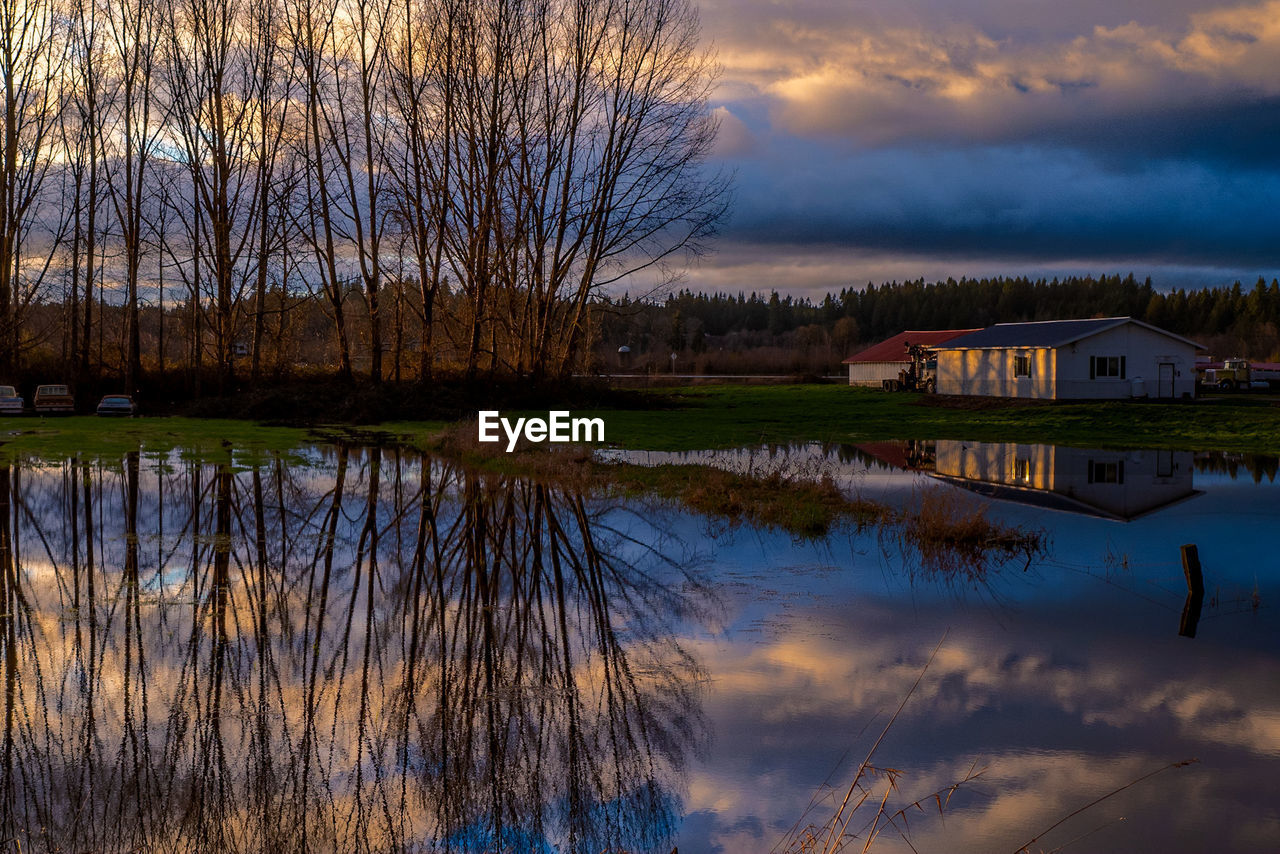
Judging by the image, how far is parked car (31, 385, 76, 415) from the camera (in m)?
44.0

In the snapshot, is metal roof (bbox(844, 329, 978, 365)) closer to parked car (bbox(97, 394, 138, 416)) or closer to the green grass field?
the green grass field

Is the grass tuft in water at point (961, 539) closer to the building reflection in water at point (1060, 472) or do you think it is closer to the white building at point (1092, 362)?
the building reflection in water at point (1060, 472)

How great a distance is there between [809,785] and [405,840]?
8.29 feet

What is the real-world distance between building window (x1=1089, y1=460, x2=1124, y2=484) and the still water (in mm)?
8299

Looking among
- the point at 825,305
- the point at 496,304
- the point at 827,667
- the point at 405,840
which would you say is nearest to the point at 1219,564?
the point at 827,667

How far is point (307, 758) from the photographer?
648 centimetres

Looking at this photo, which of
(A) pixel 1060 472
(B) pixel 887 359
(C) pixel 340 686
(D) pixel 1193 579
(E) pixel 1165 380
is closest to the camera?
(C) pixel 340 686

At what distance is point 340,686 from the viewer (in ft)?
25.8

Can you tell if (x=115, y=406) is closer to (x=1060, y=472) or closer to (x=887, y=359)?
(x=1060, y=472)

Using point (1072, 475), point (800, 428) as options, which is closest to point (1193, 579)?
point (1072, 475)

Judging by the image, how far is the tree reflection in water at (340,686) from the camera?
5762mm

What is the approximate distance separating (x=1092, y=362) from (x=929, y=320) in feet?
398

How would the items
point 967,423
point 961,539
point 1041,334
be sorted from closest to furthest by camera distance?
point 961,539 → point 967,423 → point 1041,334

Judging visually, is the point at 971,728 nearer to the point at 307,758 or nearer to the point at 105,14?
the point at 307,758
